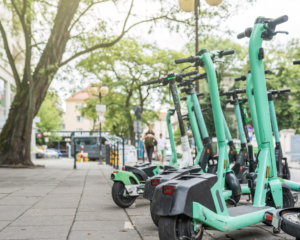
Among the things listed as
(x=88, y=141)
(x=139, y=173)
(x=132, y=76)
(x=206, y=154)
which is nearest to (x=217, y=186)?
(x=206, y=154)

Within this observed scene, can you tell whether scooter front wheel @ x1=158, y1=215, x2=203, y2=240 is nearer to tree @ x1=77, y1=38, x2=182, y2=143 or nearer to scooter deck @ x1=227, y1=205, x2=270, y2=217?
scooter deck @ x1=227, y1=205, x2=270, y2=217

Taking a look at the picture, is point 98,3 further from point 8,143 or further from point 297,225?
point 297,225

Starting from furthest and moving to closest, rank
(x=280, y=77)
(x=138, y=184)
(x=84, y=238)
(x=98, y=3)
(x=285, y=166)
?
(x=280, y=77)
(x=98, y=3)
(x=285, y=166)
(x=138, y=184)
(x=84, y=238)

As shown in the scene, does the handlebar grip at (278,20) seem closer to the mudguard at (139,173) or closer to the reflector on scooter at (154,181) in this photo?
the reflector on scooter at (154,181)

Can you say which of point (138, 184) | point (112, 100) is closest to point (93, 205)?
point (138, 184)

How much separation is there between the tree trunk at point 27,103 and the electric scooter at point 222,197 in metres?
11.3

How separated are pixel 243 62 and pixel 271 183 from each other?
36756 millimetres

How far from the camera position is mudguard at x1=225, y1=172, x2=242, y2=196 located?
503 cm

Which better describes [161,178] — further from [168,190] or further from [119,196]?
[119,196]

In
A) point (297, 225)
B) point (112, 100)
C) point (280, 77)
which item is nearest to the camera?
point (297, 225)

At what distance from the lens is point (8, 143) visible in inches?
583

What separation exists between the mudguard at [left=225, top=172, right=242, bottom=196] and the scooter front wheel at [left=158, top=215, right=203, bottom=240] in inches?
89.5

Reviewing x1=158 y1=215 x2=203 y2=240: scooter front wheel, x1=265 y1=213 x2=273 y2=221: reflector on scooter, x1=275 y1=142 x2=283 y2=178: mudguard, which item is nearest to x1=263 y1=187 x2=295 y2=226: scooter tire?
x1=265 y1=213 x2=273 y2=221: reflector on scooter

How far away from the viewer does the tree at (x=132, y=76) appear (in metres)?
27.9
